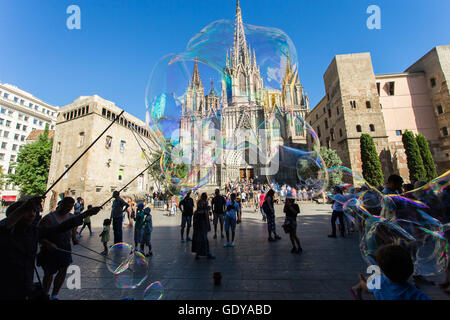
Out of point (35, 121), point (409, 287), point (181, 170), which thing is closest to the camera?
point (409, 287)

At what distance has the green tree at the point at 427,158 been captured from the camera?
22.4 meters

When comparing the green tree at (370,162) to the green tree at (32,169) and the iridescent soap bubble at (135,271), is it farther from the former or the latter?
the green tree at (32,169)

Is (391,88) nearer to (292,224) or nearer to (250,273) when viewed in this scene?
(292,224)

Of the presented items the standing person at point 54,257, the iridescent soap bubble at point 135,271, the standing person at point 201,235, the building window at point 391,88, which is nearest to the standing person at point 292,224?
the standing person at point 201,235

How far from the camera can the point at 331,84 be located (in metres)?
29.6

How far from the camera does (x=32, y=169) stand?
28.3 meters

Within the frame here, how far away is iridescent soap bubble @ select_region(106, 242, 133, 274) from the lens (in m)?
3.23

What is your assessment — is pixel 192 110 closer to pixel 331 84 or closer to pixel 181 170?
pixel 181 170

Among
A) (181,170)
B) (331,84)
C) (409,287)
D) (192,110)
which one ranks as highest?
(331,84)

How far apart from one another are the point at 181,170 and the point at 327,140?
26.3 metres

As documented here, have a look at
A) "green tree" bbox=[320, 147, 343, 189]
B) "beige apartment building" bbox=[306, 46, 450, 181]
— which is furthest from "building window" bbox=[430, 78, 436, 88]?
"green tree" bbox=[320, 147, 343, 189]
